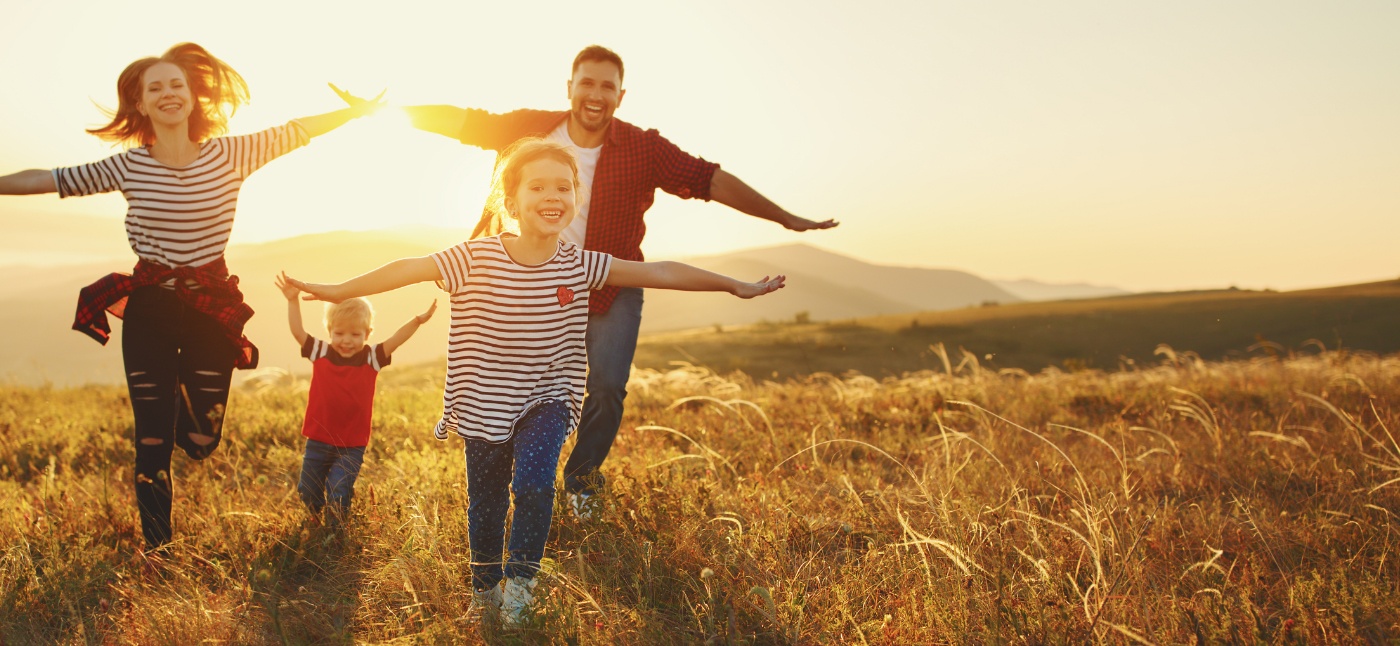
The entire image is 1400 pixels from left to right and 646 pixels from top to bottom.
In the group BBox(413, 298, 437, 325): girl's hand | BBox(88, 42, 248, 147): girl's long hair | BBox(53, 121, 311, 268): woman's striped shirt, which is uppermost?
BBox(88, 42, 248, 147): girl's long hair

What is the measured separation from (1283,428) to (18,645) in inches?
332

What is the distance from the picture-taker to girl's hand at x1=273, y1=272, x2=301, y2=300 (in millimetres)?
3660

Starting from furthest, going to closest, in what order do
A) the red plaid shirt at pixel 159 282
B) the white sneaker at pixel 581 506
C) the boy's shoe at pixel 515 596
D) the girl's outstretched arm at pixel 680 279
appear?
the red plaid shirt at pixel 159 282 < the white sneaker at pixel 581 506 < the girl's outstretched arm at pixel 680 279 < the boy's shoe at pixel 515 596

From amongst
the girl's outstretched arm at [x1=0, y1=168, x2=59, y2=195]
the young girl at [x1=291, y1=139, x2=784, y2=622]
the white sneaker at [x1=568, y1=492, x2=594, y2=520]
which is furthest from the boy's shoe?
the girl's outstretched arm at [x1=0, y1=168, x2=59, y2=195]

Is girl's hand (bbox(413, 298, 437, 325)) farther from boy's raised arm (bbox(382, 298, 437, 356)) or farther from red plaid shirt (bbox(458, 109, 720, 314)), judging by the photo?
red plaid shirt (bbox(458, 109, 720, 314))

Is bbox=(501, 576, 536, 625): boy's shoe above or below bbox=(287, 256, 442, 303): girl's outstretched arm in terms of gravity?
below

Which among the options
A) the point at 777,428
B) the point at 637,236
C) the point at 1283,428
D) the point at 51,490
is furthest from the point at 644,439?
the point at 1283,428

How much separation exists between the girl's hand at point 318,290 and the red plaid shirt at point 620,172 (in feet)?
5.45

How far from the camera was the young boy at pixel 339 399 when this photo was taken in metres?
4.96

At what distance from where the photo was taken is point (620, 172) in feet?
16.9

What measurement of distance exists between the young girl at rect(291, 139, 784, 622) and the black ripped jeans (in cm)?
136

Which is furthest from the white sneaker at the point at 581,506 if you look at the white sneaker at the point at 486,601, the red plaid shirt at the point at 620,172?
the red plaid shirt at the point at 620,172

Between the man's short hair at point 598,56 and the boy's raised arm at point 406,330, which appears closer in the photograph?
the boy's raised arm at point 406,330

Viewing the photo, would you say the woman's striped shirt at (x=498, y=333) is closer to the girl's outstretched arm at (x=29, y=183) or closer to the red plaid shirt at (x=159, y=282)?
the red plaid shirt at (x=159, y=282)
